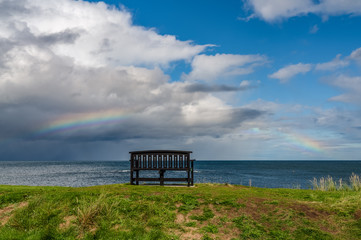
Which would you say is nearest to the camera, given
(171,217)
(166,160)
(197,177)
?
(171,217)

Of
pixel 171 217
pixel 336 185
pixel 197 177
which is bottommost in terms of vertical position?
pixel 197 177

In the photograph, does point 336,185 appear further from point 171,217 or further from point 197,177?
point 197,177

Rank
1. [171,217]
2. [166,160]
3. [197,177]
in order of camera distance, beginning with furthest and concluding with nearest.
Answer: [197,177] < [166,160] < [171,217]

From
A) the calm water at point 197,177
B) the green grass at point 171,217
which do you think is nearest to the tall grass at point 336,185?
the calm water at point 197,177

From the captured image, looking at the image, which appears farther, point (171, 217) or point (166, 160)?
point (166, 160)

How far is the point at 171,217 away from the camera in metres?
10.5

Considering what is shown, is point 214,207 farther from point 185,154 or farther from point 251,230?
point 185,154

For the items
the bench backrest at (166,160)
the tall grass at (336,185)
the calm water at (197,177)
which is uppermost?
the bench backrest at (166,160)

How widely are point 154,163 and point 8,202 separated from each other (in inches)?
364

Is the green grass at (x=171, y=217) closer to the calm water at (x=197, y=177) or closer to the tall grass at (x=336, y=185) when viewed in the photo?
the tall grass at (x=336, y=185)

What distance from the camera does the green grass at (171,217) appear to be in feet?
30.9

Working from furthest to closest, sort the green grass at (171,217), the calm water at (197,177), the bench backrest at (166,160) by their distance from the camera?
the calm water at (197,177) < the bench backrest at (166,160) < the green grass at (171,217)

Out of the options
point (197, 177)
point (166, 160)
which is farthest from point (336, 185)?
point (197, 177)

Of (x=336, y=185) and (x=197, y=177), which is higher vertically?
(x=336, y=185)
